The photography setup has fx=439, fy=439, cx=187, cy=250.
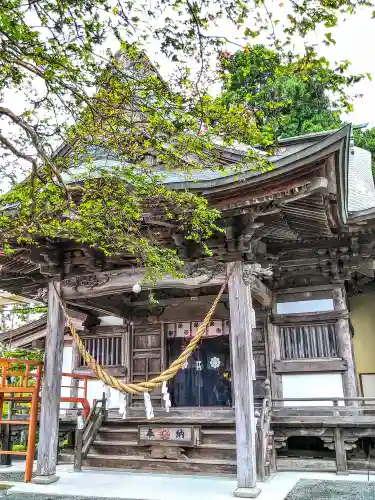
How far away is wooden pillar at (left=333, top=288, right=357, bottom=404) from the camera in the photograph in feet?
25.5

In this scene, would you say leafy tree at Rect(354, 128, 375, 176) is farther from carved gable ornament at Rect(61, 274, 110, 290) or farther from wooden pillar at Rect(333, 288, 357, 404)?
carved gable ornament at Rect(61, 274, 110, 290)

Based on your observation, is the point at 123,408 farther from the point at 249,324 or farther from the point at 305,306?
the point at 305,306

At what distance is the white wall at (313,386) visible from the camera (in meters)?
7.95

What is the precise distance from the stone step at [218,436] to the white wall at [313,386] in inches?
66.0

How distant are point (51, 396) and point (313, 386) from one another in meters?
4.61

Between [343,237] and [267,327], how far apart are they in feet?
7.58

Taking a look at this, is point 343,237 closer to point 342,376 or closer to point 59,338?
point 342,376

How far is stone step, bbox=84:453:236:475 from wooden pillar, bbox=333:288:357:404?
2590 mm

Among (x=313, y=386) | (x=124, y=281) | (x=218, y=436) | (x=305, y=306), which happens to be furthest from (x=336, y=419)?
(x=124, y=281)

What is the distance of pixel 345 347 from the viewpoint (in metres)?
7.89

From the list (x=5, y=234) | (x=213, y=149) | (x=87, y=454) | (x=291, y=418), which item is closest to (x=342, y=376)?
(x=291, y=418)

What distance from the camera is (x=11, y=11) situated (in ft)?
11.1

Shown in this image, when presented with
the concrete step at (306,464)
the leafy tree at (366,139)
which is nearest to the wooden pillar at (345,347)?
the concrete step at (306,464)

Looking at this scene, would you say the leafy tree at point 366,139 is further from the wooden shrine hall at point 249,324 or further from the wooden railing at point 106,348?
the wooden railing at point 106,348
